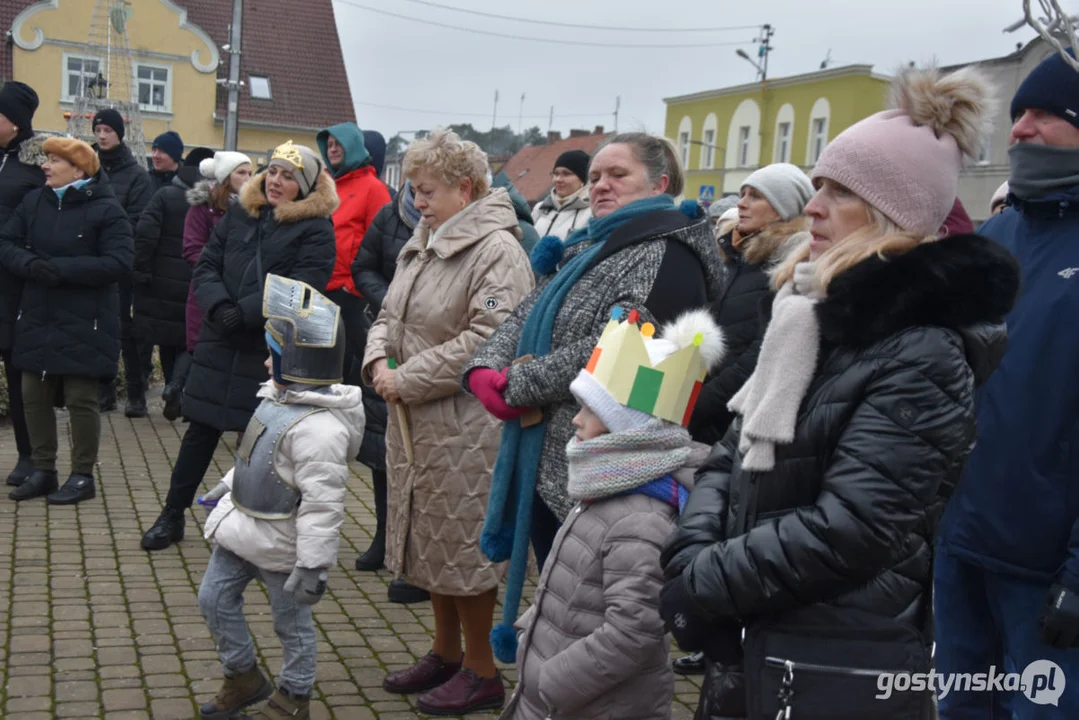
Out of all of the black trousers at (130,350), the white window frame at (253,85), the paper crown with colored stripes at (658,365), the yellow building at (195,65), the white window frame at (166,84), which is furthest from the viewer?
the white window frame at (253,85)

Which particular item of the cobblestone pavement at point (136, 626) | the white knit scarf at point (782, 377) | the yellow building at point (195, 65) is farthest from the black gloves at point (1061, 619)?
the yellow building at point (195, 65)

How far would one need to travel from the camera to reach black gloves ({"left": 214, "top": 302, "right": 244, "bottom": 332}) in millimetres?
5848

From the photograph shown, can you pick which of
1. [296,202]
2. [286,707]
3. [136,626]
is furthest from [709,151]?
[286,707]

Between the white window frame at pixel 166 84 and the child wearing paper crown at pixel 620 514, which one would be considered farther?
the white window frame at pixel 166 84

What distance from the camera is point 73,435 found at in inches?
276

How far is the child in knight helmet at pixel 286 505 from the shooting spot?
3.88 metres

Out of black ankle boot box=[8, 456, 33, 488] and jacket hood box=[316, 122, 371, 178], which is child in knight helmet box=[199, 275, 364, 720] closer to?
jacket hood box=[316, 122, 371, 178]

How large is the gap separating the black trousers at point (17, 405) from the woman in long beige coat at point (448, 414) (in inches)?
141

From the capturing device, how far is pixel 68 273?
6.74 metres

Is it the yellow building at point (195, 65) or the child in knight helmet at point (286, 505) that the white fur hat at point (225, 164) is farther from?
the yellow building at point (195, 65)

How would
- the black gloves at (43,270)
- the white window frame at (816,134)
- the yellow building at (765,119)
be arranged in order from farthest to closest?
1. the white window frame at (816,134)
2. the yellow building at (765,119)
3. the black gloves at (43,270)

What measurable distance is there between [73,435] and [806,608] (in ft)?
19.2

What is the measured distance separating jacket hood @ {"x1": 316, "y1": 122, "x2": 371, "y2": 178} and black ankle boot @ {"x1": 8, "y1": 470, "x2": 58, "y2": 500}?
263 cm

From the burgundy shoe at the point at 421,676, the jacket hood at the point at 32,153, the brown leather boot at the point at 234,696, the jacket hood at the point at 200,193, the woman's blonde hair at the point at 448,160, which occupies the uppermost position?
the woman's blonde hair at the point at 448,160
